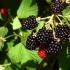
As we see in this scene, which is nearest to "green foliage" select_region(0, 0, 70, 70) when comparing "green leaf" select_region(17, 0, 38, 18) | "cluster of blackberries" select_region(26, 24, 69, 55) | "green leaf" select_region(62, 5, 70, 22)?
"green leaf" select_region(17, 0, 38, 18)

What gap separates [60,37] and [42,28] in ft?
0.49

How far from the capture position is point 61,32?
1937 millimetres

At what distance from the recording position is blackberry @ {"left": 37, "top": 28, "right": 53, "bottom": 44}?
1957 millimetres

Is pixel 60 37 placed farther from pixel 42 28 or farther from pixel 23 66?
pixel 23 66

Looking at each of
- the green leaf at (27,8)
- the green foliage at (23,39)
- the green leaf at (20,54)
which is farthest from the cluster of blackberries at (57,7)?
the green leaf at (20,54)

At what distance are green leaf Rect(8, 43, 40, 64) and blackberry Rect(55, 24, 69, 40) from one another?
1.71 ft

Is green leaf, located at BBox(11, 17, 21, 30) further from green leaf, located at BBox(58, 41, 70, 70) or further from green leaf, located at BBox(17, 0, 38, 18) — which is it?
green leaf, located at BBox(58, 41, 70, 70)

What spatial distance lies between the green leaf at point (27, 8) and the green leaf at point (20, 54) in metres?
0.24

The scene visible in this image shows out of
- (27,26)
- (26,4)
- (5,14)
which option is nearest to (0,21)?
(5,14)

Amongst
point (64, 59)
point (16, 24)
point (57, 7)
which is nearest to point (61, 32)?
point (57, 7)

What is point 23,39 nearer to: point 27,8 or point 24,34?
point 24,34

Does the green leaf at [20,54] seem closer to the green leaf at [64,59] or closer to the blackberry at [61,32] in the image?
the green leaf at [64,59]

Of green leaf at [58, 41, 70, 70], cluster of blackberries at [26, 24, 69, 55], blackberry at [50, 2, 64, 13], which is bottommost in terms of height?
green leaf at [58, 41, 70, 70]

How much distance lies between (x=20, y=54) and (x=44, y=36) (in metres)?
0.54
